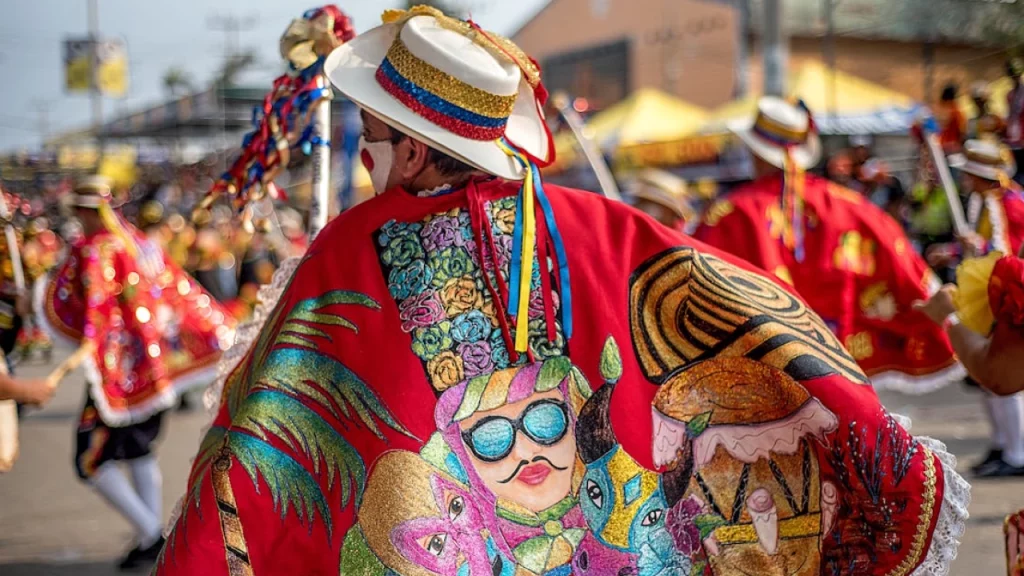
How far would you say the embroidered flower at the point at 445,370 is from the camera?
97.2 inches

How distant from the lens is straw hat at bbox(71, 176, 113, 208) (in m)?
6.00

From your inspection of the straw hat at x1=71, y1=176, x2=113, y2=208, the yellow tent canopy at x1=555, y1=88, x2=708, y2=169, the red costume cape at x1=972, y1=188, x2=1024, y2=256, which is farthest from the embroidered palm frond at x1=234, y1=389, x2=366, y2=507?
the yellow tent canopy at x1=555, y1=88, x2=708, y2=169

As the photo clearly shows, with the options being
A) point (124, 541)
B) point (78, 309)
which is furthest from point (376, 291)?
point (124, 541)

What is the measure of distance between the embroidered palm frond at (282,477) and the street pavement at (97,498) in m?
3.55

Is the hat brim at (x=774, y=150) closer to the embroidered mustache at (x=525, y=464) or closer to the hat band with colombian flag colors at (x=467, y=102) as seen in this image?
the hat band with colombian flag colors at (x=467, y=102)

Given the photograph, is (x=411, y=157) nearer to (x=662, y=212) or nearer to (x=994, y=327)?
(x=994, y=327)

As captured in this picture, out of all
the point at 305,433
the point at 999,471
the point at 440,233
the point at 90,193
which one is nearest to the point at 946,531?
the point at 440,233

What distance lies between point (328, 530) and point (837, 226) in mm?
4121

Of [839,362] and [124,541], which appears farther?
[124,541]

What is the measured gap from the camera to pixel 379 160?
274 cm

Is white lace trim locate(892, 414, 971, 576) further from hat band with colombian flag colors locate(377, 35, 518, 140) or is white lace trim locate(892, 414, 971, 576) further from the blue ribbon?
hat band with colombian flag colors locate(377, 35, 518, 140)

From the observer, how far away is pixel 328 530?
2.38 m

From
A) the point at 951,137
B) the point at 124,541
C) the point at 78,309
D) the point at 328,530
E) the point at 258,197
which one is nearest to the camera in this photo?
the point at 328,530

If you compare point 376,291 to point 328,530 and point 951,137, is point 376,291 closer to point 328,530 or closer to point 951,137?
point 328,530
